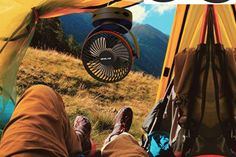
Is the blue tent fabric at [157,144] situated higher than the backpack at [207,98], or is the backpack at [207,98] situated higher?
the backpack at [207,98]

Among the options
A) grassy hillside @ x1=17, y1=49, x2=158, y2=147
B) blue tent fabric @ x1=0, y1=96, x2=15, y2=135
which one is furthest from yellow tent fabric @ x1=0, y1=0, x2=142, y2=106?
grassy hillside @ x1=17, y1=49, x2=158, y2=147

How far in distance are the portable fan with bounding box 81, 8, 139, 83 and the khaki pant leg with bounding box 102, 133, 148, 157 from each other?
0.27 metres

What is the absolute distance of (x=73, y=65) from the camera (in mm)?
5727

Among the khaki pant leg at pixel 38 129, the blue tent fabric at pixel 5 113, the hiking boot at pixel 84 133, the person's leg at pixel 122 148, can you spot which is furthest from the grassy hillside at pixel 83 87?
the khaki pant leg at pixel 38 129

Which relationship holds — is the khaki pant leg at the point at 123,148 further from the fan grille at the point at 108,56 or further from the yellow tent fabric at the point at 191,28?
the yellow tent fabric at the point at 191,28

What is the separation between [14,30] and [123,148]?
0.69m

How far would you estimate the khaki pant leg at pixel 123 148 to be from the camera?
1720 mm

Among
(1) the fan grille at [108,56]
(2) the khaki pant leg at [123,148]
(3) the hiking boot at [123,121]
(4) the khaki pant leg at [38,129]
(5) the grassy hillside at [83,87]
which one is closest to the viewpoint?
(4) the khaki pant leg at [38,129]

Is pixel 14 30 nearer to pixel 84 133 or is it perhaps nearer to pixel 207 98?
pixel 84 133

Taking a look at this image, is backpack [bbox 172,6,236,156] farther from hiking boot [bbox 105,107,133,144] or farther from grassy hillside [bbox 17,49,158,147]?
grassy hillside [bbox 17,49,158,147]

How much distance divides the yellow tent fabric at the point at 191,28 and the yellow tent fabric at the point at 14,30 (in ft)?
2.12

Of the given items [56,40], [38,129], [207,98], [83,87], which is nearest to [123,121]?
[207,98]

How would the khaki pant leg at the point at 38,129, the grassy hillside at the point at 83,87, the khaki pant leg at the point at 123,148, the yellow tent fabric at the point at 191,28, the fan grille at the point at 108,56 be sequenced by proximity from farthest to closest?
1. the grassy hillside at the point at 83,87
2. the yellow tent fabric at the point at 191,28
3. the fan grille at the point at 108,56
4. the khaki pant leg at the point at 123,148
5. the khaki pant leg at the point at 38,129

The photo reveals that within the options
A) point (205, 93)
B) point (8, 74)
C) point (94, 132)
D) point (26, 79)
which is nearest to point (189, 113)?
point (205, 93)
